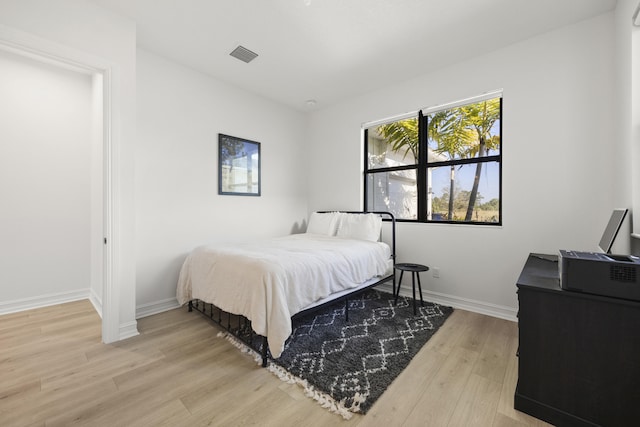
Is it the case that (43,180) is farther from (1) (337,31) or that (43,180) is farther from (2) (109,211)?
(1) (337,31)

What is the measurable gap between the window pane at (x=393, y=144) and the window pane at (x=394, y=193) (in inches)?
6.1

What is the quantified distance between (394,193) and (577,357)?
2554 mm

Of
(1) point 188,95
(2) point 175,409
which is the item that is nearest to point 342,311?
(2) point 175,409

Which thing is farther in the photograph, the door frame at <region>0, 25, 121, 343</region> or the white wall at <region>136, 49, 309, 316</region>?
the white wall at <region>136, 49, 309, 316</region>

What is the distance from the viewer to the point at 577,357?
51.9 inches

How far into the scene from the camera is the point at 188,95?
308 cm

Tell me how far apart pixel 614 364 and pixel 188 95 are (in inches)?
159

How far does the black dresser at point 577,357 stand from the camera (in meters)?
1.21

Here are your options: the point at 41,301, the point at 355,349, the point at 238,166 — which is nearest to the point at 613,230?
the point at 355,349

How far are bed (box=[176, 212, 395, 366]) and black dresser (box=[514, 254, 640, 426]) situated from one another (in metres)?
1.38

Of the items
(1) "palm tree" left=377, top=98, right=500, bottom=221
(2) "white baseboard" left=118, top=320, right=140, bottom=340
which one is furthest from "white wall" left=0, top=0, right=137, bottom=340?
(1) "palm tree" left=377, top=98, right=500, bottom=221

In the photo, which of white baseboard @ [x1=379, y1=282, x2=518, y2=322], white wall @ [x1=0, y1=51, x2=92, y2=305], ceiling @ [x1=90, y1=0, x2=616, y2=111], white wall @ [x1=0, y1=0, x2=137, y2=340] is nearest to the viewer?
white wall @ [x1=0, y1=0, x2=137, y2=340]

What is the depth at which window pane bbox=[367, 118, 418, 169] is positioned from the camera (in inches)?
137

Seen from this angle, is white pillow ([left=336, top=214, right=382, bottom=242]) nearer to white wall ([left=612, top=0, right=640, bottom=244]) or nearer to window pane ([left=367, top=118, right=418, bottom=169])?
window pane ([left=367, top=118, right=418, bottom=169])
